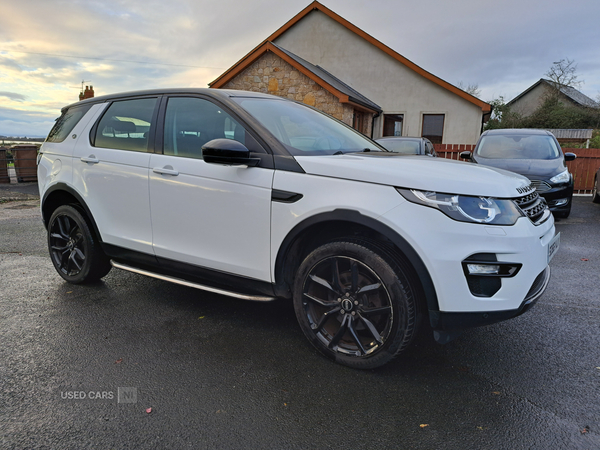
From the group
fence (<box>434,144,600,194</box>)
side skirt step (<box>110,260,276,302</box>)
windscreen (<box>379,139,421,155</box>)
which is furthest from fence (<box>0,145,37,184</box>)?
fence (<box>434,144,600,194</box>)

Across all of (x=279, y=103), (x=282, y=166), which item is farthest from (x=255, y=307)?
(x=279, y=103)

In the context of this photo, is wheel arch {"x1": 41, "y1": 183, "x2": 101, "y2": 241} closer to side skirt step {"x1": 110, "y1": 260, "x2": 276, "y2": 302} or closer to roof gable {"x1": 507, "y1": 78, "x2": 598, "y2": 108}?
side skirt step {"x1": 110, "y1": 260, "x2": 276, "y2": 302}

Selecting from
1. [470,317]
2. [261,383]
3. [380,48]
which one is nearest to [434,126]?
[380,48]

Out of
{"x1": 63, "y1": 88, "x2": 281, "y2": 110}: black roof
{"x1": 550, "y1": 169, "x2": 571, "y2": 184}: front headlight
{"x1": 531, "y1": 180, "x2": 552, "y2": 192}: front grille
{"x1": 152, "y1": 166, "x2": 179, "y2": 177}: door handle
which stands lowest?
{"x1": 531, "y1": 180, "x2": 552, "y2": 192}: front grille

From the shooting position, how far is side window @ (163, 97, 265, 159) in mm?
3213

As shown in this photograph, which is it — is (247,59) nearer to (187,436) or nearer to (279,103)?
(279,103)

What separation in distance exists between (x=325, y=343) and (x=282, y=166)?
119 cm

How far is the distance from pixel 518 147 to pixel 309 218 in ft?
25.8

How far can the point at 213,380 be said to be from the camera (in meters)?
2.64

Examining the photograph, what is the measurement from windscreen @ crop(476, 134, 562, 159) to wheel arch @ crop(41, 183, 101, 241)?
759 centimetres

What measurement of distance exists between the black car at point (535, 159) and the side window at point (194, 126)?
6290 mm

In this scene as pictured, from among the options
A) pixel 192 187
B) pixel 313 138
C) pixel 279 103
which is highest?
pixel 279 103

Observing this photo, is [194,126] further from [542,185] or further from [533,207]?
[542,185]

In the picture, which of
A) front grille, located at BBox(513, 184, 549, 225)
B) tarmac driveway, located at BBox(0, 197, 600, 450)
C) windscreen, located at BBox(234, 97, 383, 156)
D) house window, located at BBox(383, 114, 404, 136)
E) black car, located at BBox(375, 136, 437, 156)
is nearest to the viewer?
tarmac driveway, located at BBox(0, 197, 600, 450)
